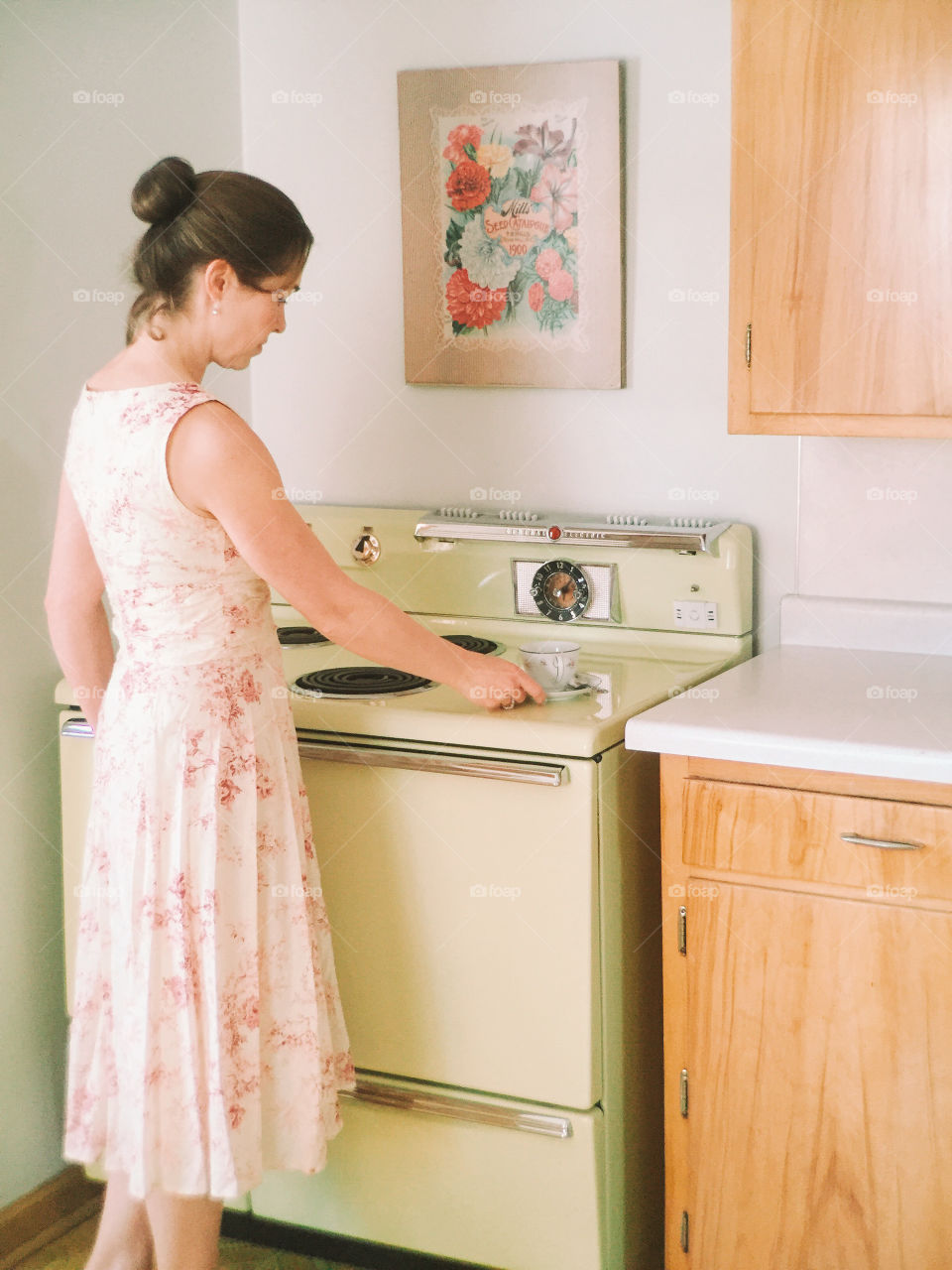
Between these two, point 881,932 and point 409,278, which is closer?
point 881,932

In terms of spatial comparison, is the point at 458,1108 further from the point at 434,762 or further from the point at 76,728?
the point at 76,728

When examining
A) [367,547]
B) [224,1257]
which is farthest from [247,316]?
[224,1257]

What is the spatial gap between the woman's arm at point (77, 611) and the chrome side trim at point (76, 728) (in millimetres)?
127

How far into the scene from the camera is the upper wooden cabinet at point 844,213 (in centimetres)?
180

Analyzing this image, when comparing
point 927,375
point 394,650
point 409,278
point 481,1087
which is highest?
point 409,278

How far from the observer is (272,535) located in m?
1.64

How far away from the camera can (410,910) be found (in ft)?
6.52

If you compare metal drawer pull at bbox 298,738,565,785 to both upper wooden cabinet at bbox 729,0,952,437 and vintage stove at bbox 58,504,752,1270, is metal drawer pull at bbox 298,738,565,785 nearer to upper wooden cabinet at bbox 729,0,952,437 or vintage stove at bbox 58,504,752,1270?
vintage stove at bbox 58,504,752,1270

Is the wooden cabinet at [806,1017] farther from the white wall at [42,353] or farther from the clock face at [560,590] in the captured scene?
the white wall at [42,353]

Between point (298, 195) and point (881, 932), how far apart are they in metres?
1.72

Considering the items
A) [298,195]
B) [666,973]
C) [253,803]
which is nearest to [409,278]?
[298,195]

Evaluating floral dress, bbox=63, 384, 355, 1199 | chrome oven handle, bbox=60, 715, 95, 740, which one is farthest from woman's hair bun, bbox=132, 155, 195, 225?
chrome oven handle, bbox=60, 715, 95, 740

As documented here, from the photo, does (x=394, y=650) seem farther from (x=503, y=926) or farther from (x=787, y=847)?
(x=787, y=847)

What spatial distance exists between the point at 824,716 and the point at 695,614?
1.66 ft
